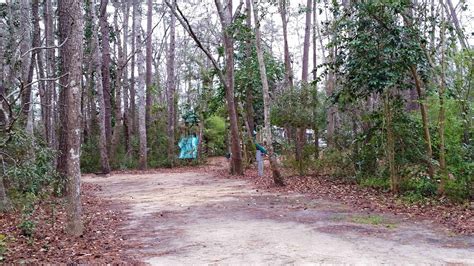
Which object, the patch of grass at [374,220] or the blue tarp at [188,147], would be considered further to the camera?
the blue tarp at [188,147]

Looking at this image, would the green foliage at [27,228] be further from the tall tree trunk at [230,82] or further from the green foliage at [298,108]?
the tall tree trunk at [230,82]

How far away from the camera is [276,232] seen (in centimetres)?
709

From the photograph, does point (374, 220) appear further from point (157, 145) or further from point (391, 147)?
point (157, 145)

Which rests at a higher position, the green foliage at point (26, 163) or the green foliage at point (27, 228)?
the green foliage at point (26, 163)

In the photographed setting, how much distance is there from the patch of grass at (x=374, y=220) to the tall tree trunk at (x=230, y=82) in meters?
8.74

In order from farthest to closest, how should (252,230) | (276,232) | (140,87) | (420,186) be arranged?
1. (140,87)
2. (420,186)
3. (252,230)
4. (276,232)

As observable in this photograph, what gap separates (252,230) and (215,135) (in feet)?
64.9

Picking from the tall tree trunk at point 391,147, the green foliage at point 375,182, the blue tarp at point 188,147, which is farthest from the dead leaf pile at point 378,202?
the blue tarp at point 188,147

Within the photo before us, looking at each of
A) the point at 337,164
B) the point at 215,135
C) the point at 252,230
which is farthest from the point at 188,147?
the point at 252,230

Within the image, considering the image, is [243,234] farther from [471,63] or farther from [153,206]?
[471,63]

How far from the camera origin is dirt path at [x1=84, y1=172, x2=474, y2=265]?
563 cm

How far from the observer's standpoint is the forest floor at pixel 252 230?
571cm

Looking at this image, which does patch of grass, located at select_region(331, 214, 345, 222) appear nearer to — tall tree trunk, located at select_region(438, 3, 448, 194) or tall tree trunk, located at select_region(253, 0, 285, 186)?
tall tree trunk, located at select_region(438, 3, 448, 194)

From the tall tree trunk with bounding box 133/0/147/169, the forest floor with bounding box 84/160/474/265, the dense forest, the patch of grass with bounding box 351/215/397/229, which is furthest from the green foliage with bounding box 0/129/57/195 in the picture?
the tall tree trunk with bounding box 133/0/147/169
